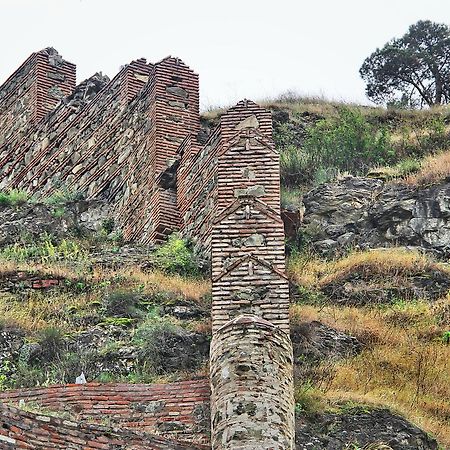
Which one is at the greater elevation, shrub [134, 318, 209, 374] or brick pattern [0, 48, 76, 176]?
brick pattern [0, 48, 76, 176]

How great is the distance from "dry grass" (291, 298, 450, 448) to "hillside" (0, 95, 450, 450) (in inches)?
1.1

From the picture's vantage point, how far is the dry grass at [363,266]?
2517 centimetres

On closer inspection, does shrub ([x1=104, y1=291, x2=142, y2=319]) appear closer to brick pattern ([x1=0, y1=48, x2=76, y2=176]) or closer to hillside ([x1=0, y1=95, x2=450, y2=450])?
hillside ([x1=0, y1=95, x2=450, y2=450])

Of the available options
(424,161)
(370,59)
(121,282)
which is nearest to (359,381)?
(121,282)

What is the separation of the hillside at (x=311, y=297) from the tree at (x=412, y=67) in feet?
28.7

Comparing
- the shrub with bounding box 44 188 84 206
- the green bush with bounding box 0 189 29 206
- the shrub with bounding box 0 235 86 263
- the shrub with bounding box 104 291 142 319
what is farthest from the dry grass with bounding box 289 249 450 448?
the green bush with bounding box 0 189 29 206

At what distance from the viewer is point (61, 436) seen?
1641 centimetres

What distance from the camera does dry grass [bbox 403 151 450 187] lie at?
2839cm

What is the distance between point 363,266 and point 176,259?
9.36ft

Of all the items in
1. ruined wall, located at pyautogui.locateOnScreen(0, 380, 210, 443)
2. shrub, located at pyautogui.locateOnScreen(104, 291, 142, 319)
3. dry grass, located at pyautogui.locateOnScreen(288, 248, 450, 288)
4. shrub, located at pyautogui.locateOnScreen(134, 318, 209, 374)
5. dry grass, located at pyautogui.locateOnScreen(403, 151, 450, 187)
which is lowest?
ruined wall, located at pyautogui.locateOnScreen(0, 380, 210, 443)

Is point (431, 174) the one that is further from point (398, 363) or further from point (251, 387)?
point (251, 387)

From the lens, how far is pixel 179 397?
61.8 ft

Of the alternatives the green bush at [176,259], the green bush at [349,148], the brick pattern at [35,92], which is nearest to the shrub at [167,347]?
the green bush at [176,259]

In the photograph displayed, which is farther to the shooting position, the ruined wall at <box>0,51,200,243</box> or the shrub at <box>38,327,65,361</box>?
the ruined wall at <box>0,51,200,243</box>
